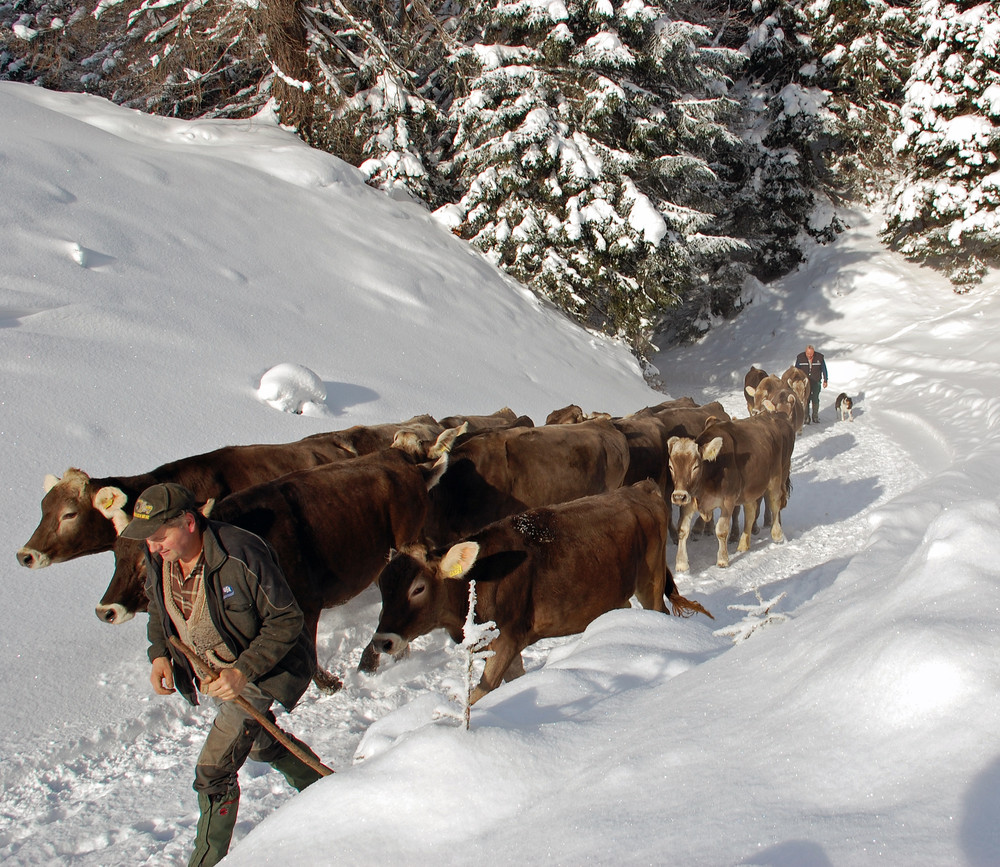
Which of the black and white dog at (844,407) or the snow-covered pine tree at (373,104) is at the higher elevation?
the snow-covered pine tree at (373,104)

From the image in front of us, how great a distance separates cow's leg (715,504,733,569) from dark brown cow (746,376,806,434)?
16.3 ft

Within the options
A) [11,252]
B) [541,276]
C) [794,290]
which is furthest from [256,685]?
[794,290]

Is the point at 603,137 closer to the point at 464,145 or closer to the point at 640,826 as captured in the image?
the point at 464,145

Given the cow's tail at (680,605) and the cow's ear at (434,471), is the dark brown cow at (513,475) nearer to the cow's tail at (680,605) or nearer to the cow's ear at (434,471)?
the cow's ear at (434,471)

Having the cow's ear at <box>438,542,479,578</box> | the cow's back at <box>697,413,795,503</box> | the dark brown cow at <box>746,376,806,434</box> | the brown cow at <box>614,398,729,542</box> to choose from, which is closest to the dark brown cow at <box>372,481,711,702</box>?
the cow's ear at <box>438,542,479,578</box>

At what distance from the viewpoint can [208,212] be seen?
522 inches

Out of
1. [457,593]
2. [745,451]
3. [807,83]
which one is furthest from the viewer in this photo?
[807,83]

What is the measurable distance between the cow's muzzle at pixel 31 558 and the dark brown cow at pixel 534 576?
2462 millimetres

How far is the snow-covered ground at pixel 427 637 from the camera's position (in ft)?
6.25

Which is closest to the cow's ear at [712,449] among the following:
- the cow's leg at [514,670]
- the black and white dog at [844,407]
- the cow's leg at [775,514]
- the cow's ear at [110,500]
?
the cow's leg at [775,514]

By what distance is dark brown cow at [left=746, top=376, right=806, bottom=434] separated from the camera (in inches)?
521

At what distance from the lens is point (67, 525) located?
491cm

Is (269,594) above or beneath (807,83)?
beneath

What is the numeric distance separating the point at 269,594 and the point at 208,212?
40.1ft
